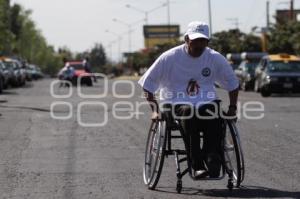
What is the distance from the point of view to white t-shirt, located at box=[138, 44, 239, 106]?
904 centimetres

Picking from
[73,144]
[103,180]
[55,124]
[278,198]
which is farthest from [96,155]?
[55,124]

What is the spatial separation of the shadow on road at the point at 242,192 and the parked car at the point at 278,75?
24356 millimetres

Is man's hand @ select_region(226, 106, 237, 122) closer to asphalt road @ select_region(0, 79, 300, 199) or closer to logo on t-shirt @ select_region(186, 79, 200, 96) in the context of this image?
logo on t-shirt @ select_region(186, 79, 200, 96)

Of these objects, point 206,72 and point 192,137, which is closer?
point 192,137

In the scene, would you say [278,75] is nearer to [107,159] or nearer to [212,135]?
[107,159]

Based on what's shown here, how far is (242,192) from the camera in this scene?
8.87 m

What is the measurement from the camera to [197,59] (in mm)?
9039

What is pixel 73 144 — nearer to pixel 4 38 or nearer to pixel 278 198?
pixel 278 198

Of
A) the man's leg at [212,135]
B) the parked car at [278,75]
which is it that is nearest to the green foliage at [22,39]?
the parked car at [278,75]

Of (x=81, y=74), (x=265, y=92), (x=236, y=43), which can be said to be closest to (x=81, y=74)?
(x=81, y=74)

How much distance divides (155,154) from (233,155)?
83 centimetres

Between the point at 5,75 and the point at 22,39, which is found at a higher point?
the point at 22,39

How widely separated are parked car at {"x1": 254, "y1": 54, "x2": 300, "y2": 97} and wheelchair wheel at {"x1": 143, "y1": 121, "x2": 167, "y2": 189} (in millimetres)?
24203

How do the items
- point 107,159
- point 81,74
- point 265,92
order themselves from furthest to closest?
point 81,74 → point 265,92 → point 107,159
